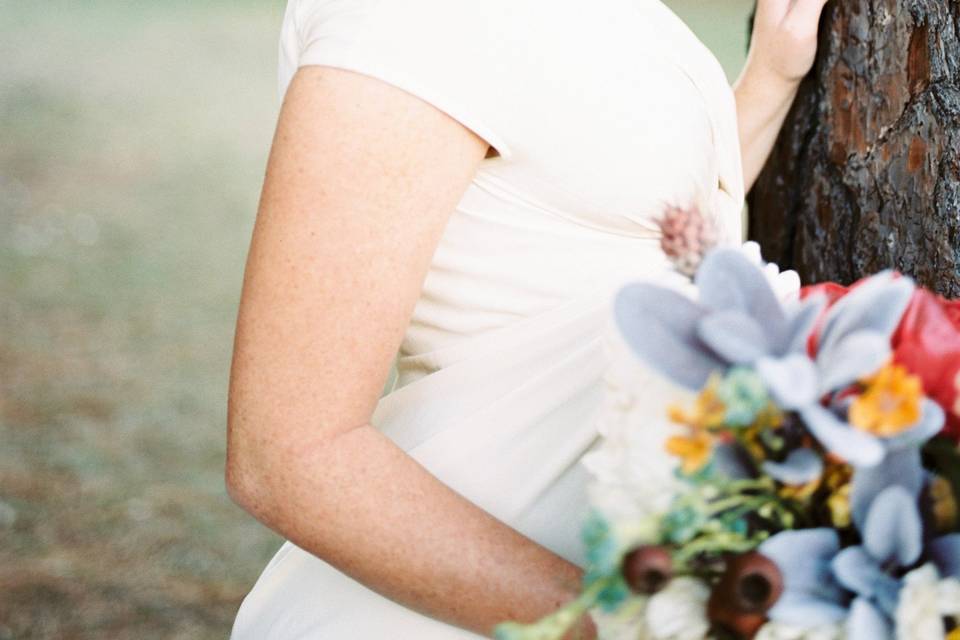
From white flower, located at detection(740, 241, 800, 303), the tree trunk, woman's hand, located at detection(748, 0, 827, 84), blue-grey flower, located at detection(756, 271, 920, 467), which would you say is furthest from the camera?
woman's hand, located at detection(748, 0, 827, 84)

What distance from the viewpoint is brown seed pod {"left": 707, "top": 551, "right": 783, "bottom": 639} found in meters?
0.62

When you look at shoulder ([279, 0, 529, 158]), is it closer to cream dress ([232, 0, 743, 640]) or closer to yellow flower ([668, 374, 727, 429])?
cream dress ([232, 0, 743, 640])

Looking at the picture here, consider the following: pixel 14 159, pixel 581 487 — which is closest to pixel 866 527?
pixel 581 487

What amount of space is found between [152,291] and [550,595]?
5.24 m

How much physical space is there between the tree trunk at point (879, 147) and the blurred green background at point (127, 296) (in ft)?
8.13

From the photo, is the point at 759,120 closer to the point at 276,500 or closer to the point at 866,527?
the point at 276,500

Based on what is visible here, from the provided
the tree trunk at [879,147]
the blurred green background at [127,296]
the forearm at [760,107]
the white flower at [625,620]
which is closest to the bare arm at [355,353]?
the white flower at [625,620]

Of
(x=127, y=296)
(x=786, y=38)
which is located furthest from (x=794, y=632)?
(x=127, y=296)

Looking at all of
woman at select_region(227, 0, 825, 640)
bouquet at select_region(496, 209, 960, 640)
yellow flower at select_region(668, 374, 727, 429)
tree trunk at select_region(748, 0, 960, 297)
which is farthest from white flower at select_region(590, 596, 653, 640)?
tree trunk at select_region(748, 0, 960, 297)

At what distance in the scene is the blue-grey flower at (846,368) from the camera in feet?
1.94

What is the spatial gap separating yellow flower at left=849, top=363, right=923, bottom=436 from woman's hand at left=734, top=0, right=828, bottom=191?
1.02m

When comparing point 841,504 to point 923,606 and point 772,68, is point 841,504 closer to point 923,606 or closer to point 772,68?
point 923,606

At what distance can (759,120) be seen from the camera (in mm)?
1660

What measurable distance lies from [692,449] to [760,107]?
112 centimetres
